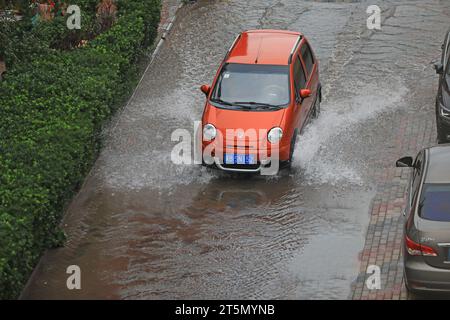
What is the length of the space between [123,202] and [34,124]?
1.86 metres

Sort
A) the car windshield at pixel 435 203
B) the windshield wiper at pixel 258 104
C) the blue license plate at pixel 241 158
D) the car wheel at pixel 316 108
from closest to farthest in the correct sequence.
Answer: the car windshield at pixel 435 203, the blue license plate at pixel 241 158, the windshield wiper at pixel 258 104, the car wheel at pixel 316 108

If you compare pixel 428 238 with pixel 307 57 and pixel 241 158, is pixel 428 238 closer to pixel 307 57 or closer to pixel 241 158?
pixel 241 158

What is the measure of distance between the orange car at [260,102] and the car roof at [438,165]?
356 cm

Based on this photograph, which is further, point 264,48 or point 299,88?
point 264,48

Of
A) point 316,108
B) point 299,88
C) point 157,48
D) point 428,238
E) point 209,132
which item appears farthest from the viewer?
point 157,48

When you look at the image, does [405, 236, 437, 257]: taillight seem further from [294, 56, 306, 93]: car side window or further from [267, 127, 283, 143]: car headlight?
[294, 56, 306, 93]: car side window

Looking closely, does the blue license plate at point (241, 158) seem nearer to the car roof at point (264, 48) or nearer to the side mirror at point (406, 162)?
the car roof at point (264, 48)

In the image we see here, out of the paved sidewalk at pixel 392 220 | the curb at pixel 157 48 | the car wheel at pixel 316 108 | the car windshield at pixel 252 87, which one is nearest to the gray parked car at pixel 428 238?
the paved sidewalk at pixel 392 220

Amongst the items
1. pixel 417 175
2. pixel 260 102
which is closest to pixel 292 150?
pixel 260 102

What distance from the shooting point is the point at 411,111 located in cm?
1972

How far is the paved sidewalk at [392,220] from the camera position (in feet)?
45.2

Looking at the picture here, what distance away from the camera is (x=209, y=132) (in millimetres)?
17297

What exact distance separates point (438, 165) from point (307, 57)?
6309mm
